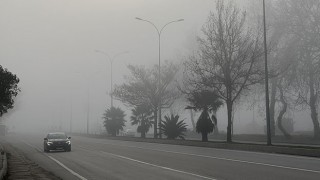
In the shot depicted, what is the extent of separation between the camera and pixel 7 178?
1443cm

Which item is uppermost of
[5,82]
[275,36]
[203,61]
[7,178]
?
[275,36]

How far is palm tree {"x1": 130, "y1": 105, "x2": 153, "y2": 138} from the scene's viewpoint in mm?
59250

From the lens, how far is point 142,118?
60.2m

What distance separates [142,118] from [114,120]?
913cm

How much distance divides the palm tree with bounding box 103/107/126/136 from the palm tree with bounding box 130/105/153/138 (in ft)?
25.9

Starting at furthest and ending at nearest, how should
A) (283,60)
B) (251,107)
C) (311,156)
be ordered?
(251,107), (283,60), (311,156)

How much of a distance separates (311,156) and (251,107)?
89.7 ft

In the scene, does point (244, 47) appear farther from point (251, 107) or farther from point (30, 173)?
point (30, 173)

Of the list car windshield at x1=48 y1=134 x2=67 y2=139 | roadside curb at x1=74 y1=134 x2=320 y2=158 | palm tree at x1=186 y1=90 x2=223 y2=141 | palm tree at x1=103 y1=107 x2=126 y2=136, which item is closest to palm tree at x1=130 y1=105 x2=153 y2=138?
palm tree at x1=103 y1=107 x2=126 y2=136

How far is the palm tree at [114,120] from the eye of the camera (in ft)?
223

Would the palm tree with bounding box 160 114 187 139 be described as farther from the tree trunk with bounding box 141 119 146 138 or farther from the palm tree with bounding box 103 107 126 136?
the palm tree with bounding box 103 107 126 136

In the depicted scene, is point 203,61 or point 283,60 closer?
point 203,61

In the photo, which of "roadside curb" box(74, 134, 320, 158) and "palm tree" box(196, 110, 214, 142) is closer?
"roadside curb" box(74, 134, 320, 158)

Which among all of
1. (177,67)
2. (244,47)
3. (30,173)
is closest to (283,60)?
(244,47)
